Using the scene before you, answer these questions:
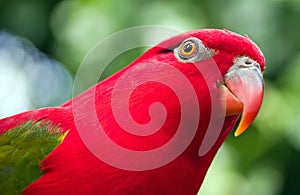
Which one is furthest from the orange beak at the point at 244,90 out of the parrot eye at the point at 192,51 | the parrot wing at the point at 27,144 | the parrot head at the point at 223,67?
the parrot wing at the point at 27,144

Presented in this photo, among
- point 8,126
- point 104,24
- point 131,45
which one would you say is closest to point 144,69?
point 8,126

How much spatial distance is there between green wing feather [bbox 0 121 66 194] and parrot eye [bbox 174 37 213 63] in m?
0.48

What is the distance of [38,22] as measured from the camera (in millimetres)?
4094

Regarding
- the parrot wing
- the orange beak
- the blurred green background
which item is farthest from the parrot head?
the blurred green background

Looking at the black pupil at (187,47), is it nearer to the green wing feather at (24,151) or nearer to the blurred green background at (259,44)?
the green wing feather at (24,151)

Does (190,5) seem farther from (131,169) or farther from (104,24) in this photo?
(131,169)

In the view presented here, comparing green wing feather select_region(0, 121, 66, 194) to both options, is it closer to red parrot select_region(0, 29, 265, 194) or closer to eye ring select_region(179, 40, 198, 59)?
red parrot select_region(0, 29, 265, 194)

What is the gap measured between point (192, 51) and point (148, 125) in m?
0.29

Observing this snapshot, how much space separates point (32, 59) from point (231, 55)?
3.72 m

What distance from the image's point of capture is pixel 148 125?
1850 millimetres

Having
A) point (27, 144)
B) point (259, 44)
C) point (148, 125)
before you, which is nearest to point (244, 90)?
point (148, 125)

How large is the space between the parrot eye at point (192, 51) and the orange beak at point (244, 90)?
105 mm

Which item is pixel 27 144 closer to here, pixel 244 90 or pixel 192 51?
pixel 192 51

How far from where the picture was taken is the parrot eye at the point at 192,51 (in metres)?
1.91
